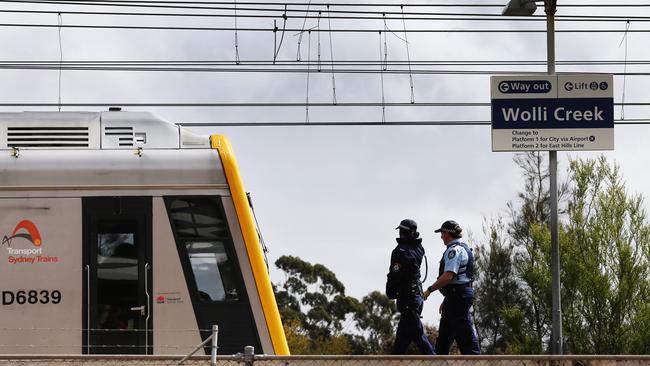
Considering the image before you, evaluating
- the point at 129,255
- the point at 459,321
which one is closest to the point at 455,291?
the point at 459,321

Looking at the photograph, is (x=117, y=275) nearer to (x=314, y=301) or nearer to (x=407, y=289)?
(x=407, y=289)

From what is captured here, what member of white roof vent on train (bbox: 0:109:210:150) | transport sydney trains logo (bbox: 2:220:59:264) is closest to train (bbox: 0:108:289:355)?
transport sydney trains logo (bbox: 2:220:59:264)

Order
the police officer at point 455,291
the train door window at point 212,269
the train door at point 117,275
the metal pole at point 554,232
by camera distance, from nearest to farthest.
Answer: the police officer at point 455,291, the train door at point 117,275, the train door window at point 212,269, the metal pole at point 554,232

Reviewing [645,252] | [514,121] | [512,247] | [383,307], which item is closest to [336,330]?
[383,307]

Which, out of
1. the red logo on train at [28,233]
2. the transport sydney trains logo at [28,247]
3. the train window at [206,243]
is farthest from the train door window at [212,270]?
the red logo on train at [28,233]

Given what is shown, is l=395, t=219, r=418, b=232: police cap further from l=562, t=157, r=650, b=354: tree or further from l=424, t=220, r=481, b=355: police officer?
l=562, t=157, r=650, b=354: tree

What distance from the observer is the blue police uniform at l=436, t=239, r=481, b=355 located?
14195 millimetres

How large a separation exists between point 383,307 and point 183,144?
50967mm

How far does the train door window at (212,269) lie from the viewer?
47.3 ft

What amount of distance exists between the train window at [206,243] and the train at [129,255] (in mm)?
11

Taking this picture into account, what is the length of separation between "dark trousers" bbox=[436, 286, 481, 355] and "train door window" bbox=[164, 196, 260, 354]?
80.5 inches

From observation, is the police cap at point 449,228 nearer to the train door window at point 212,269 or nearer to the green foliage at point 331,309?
the train door window at point 212,269

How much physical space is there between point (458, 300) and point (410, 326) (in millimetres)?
592

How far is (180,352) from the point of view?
46.8ft
